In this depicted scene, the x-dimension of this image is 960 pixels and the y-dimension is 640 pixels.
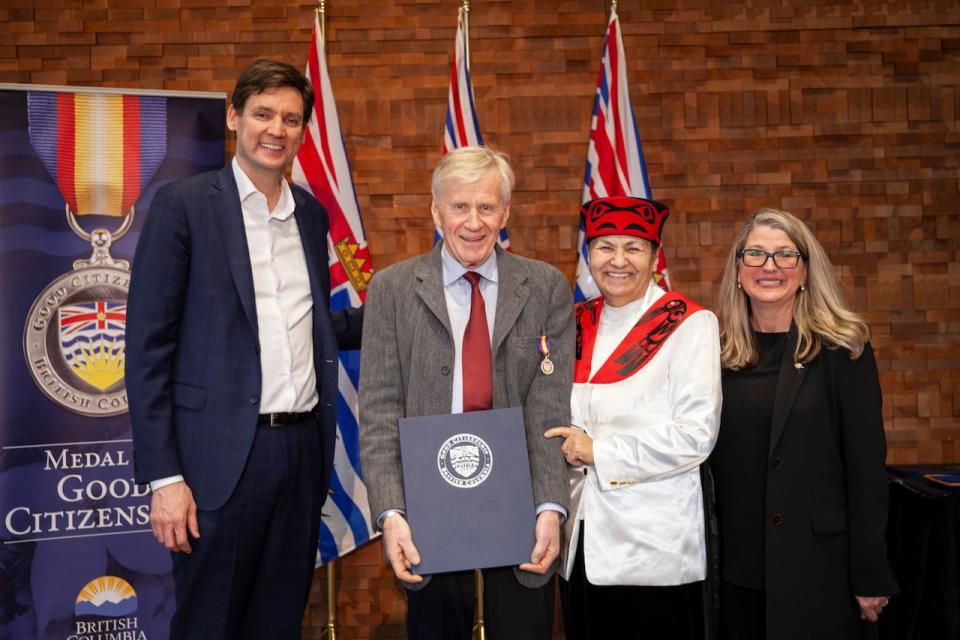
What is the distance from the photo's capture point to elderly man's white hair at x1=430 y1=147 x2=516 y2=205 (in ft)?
5.87

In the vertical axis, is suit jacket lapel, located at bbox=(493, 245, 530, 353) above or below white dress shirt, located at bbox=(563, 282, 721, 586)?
above

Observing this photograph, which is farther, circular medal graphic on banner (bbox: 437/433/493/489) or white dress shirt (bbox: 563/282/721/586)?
white dress shirt (bbox: 563/282/721/586)

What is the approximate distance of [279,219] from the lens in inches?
84.0

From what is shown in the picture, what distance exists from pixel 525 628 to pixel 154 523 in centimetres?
94

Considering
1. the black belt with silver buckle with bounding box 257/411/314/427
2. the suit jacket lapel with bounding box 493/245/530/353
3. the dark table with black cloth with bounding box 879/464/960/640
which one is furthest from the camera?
the dark table with black cloth with bounding box 879/464/960/640

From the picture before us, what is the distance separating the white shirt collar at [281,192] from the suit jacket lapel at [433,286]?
493 mm

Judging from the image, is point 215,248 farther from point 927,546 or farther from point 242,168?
point 927,546

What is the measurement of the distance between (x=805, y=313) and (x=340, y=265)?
6.09ft

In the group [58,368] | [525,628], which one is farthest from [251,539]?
[58,368]

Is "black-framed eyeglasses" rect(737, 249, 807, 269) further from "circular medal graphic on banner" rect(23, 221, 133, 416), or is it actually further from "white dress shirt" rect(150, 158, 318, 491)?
"circular medal graphic on banner" rect(23, 221, 133, 416)

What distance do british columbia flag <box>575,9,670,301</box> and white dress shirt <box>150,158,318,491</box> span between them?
1573 millimetres

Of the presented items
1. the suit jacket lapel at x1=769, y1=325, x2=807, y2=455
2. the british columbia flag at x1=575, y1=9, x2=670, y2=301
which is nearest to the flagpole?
the british columbia flag at x1=575, y1=9, x2=670, y2=301

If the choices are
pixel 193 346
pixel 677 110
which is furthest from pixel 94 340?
pixel 677 110

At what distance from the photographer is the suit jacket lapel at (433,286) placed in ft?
5.87
